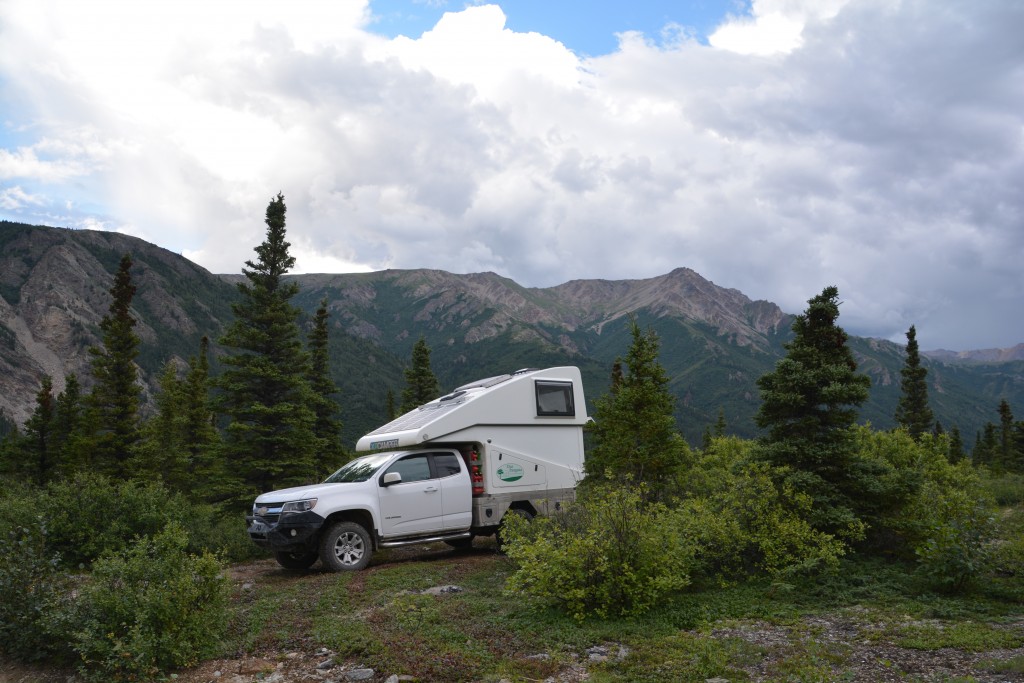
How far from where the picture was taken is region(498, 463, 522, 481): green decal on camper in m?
14.2

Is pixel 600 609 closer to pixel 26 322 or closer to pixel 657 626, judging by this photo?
pixel 657 626

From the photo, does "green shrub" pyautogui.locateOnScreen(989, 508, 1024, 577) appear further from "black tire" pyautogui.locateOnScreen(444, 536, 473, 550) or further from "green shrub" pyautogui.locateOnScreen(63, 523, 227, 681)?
"green shrub" pyautogui.locateOnScreen(63, 523, 227, 681)

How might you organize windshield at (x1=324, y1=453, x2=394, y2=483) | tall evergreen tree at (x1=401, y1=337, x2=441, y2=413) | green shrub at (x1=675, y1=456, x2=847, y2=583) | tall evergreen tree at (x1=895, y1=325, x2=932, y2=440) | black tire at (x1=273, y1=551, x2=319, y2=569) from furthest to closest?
tall evergreen tree at (x1=895, y1=325, x2=932, y2=440), tall evergreen tree at (x1=401, y1=337, x2=441, y2=413), windshield at (x1=324, y1=453, x2=394, y2=483), black tire at (x1=273, y1=551, x2=319, y2=569), green shrub at (x1=675, y1=456, x2=847, y2=583)

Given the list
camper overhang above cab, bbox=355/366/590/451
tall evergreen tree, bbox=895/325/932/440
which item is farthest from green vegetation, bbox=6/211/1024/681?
tall evergreen tree, bbox=895/325/932/440

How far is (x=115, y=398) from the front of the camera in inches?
1161

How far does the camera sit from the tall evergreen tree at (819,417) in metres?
10.9

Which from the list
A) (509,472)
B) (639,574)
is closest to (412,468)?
(509,472)

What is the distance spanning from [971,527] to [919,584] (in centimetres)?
99

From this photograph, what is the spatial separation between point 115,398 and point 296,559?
21.3m

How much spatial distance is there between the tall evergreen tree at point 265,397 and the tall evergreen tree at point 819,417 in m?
15.4

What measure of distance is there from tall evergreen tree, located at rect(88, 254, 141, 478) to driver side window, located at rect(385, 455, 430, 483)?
20.9 m

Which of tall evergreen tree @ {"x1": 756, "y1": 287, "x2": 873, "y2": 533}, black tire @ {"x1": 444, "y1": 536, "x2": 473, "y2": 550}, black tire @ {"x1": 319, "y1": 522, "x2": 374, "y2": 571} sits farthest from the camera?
black tire @ {"x1": 444, "y1": 536, "x2": 473, "y2": 550}

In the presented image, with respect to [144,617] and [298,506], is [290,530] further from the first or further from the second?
[144,617]

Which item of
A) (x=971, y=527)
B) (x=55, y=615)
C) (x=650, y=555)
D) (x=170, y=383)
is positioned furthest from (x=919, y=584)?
(x=170, y=383)
